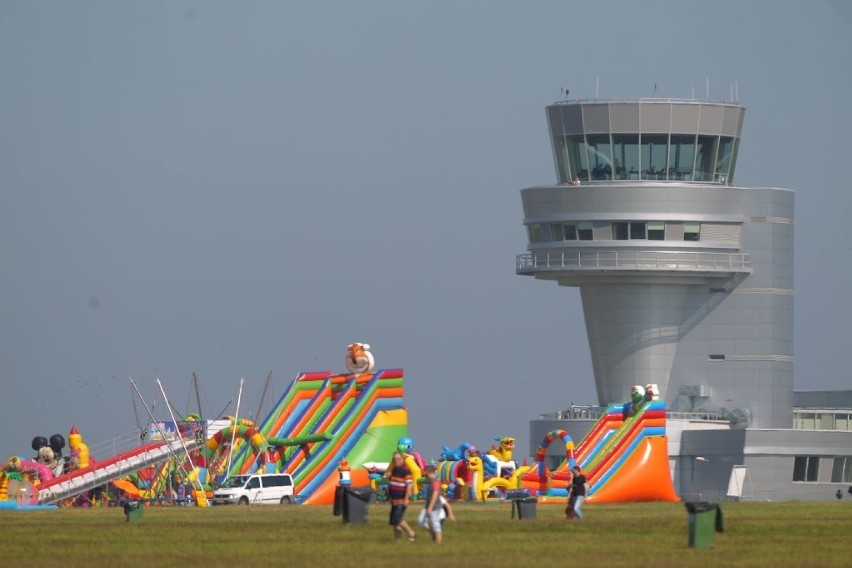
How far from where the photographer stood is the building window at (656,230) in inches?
3750

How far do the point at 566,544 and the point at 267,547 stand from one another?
675 cm

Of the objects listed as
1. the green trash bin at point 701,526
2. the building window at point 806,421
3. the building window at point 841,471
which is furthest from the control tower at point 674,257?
the green trash bin at point 701,526

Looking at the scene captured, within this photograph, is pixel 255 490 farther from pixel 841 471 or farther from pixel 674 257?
pixel 841 471

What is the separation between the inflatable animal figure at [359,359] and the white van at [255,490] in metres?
8.23

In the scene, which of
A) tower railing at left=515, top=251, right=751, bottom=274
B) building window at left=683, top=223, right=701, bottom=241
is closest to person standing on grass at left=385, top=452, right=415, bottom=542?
tower railing at left=515, top=251, right=751, bottom=274

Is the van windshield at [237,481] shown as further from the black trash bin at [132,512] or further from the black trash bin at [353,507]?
the black trash bin at [353,507]

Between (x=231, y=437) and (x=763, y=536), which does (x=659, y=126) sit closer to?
(x=231, y=437)

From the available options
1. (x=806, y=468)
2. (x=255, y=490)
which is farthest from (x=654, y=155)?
(x=255, y=490)

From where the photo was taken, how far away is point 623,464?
7981 cm

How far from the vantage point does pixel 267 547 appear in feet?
138

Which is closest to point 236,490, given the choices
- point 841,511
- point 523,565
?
point 841,511

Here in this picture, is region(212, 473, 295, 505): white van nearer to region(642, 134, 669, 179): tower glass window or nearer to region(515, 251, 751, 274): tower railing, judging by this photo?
region(515, 251, 751, 274): tower railing

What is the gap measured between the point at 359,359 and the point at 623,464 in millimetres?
12111

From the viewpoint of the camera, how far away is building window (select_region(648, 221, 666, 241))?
9525cm
